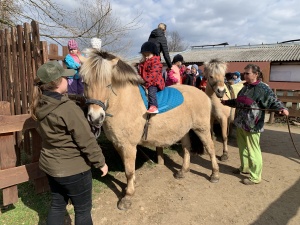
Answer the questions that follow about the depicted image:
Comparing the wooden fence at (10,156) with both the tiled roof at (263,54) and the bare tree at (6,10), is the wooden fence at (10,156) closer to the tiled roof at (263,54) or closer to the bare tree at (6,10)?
the bare tree at (6,10)

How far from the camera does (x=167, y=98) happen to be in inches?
141

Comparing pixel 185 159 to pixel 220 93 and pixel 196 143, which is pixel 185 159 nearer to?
pixel 196 143

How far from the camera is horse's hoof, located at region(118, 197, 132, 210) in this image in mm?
3264

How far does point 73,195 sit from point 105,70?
4.82 ft

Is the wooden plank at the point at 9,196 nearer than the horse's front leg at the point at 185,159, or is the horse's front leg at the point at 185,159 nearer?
the wooden plank at the point at 9,196

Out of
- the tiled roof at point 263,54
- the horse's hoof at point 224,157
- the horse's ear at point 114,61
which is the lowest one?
the horse's hoof at point 224,157

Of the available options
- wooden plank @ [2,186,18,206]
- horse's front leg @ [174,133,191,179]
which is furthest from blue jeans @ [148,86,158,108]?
wooden plank @ [2,186,18,206]

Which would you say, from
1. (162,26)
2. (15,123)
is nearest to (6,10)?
(162,26)

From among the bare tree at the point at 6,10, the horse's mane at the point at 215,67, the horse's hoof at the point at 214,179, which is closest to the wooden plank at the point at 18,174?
the horse's hoof at the point at 214,179

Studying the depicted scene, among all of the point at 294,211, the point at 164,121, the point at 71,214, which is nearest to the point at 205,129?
the point at 164,121

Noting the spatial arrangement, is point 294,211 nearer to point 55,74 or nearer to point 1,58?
point 55,74

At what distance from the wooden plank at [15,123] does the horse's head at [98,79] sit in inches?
39.7

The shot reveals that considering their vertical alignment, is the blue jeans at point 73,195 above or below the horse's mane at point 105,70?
below

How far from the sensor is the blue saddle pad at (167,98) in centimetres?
344
